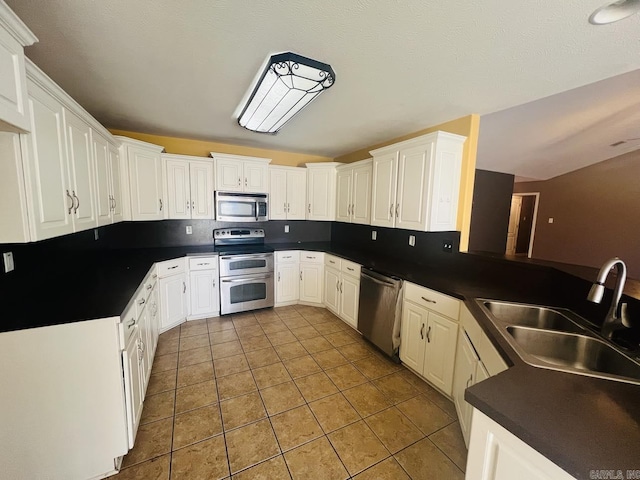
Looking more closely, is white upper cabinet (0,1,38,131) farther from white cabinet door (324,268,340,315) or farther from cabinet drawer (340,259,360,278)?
white cabinet door (324,268,340,315)

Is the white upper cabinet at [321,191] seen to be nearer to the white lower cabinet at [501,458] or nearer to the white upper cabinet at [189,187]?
the white upper cabinet at [189,187]

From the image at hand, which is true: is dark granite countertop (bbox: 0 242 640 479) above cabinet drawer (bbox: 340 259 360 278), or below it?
above

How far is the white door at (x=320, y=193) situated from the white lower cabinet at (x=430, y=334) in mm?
2050

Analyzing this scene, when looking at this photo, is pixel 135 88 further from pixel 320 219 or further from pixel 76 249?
pixel 320 219

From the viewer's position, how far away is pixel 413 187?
2.51 m

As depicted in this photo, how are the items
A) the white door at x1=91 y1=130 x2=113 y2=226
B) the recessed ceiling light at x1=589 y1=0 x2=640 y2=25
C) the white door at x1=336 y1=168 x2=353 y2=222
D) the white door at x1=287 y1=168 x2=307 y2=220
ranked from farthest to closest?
the white door at x1=287 y1=168 x2=307 y2=220, the white door at x1=336 y1=168 x2=353 y2=222, the white door at x1=91 y1=130 x2=113 y2=226, the recessed ceiling light at x1=589 y1=0 x2=640 y2=25

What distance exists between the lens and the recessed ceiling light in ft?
3.64

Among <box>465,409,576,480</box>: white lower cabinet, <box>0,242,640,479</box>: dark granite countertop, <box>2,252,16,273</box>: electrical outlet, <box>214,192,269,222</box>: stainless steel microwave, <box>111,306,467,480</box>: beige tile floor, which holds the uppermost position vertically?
<box>214,192,269,222</box>: stainless steel microwave

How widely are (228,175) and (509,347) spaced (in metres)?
3.54

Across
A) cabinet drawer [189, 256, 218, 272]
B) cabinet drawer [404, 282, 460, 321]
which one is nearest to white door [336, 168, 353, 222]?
cabinet drawer [404, 282, 460, 321]

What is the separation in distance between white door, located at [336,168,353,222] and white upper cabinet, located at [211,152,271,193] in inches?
44.0

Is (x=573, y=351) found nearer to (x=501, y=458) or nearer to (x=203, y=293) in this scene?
(x=501, y=458)

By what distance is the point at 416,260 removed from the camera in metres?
2.93

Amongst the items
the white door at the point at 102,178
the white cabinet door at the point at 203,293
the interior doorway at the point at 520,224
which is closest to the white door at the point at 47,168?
the white door at the point at 102,178
